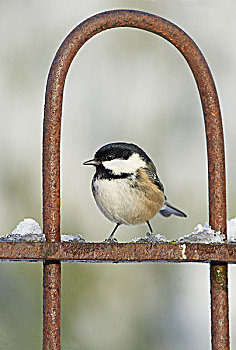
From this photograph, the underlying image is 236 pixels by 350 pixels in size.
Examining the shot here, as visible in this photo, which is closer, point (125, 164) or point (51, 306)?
point (51, 306)

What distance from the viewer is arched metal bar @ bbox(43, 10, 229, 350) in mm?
1351

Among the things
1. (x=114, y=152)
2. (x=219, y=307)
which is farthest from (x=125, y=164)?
(x=219, y=307)

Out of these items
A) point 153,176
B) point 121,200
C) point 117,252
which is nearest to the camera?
point 117,252

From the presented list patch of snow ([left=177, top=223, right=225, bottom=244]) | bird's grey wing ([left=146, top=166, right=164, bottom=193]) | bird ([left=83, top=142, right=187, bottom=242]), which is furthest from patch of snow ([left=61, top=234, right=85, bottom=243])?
bird's grey wing ([left=146, top=166, right=164, bottom=193])

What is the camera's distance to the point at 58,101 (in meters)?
1.39

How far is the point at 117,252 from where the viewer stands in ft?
4.25

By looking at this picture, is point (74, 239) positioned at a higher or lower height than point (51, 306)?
higher

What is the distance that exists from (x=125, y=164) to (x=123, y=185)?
75mm

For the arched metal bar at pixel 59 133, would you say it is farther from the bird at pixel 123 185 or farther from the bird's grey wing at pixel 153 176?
the bird's grey wing at pixel 153 176

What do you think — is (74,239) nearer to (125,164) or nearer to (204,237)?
(204,237)

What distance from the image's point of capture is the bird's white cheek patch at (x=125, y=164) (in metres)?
2.14

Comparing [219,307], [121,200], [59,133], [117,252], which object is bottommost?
[219,307]

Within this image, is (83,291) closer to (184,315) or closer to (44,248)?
(184,315)

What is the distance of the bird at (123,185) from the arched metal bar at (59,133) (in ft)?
2.26
